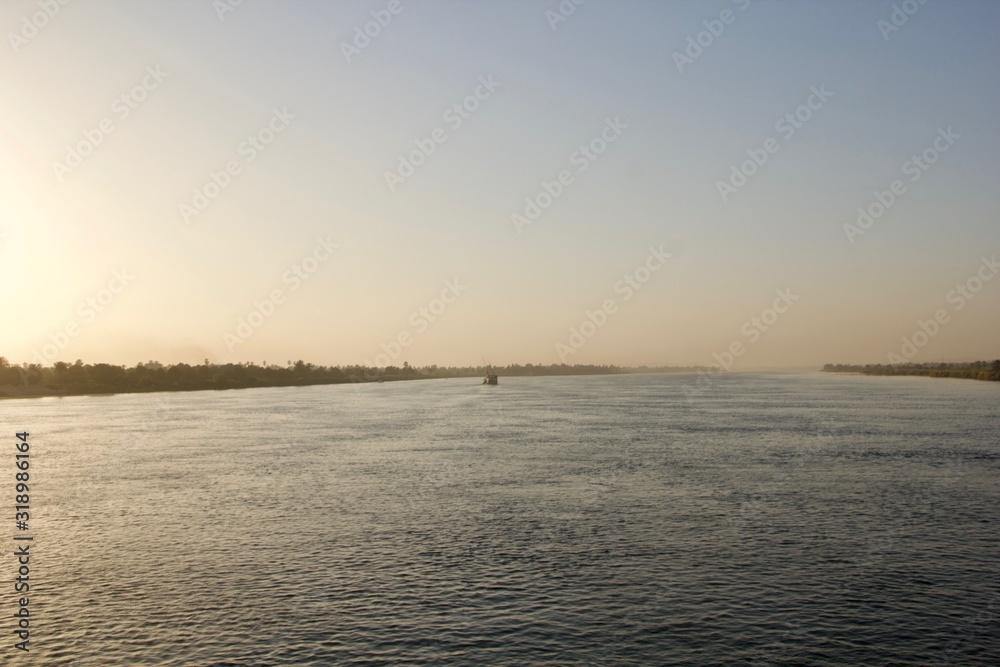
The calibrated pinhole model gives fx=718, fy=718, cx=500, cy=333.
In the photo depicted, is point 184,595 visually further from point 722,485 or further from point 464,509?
point 722,485

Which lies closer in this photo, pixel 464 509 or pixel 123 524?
pixel 123 524

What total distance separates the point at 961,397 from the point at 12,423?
21111cm

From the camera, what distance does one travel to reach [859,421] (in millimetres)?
117250

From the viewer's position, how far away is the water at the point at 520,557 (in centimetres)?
2739

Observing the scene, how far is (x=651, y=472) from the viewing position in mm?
65875

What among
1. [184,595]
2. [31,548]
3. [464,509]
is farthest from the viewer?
[464,509]

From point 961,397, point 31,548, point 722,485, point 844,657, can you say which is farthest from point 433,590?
point 961,397

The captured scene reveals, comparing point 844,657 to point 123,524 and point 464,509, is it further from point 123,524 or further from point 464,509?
point 123,524

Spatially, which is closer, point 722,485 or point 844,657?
point 844,657

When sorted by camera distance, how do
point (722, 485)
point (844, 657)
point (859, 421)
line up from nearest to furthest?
1. point (844, 657)
2. point (722, 485)
3. point (859, 421)

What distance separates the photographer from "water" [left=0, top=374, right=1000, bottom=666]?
27.4 m

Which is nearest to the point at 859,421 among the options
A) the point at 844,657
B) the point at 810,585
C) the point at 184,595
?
the point at 810,585

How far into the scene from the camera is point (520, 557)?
38.4 meters

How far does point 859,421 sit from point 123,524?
357 ft
